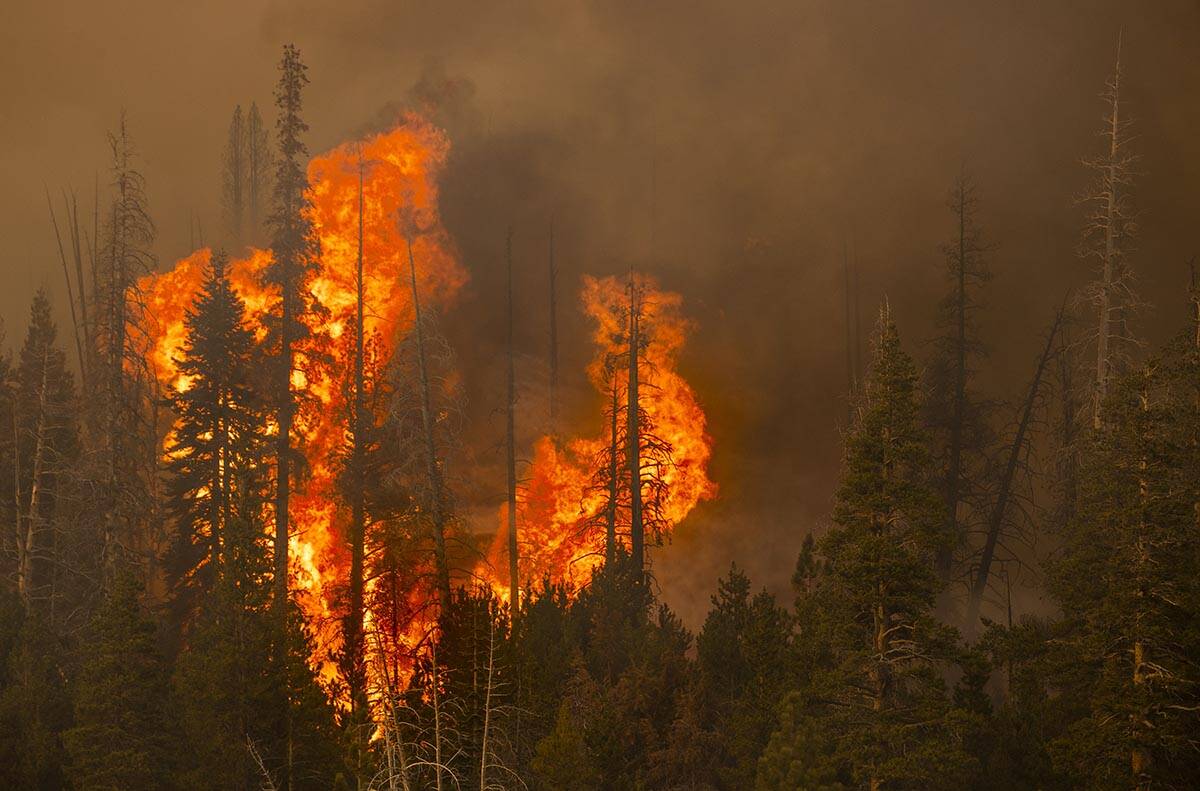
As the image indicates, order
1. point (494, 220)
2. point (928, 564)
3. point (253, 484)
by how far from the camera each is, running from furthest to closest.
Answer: point (494, 220), point (253, 484), point (928, 564)

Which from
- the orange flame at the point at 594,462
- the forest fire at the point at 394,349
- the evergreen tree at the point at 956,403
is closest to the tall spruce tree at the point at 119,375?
the forest fire at the point at 394,349

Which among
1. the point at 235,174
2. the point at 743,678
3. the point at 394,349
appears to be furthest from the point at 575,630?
the point at 235,174

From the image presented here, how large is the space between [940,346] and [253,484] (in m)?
24.2

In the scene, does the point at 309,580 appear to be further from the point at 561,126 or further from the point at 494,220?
the point at 561,126

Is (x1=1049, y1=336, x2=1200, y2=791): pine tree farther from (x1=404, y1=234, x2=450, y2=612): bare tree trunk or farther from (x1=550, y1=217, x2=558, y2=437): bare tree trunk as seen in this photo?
(x1=550, y1=217, x2=558, y2=437): bare tree trunk

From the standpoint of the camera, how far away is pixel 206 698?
25.2 m

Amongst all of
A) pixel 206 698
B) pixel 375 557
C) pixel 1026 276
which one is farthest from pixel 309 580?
pixel 1026 276

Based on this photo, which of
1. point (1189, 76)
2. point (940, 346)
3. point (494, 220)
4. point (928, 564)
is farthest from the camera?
point (494, 220)

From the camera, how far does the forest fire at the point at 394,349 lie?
124 ft

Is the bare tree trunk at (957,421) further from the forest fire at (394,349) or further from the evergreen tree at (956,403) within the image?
the forest fire at (394,349)

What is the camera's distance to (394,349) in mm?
37531

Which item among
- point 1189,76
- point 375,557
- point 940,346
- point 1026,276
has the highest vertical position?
point 1189,76

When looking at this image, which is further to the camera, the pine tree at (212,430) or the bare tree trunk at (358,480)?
the pine tree at (212,430)

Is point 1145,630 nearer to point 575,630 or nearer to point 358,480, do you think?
point 575,630
